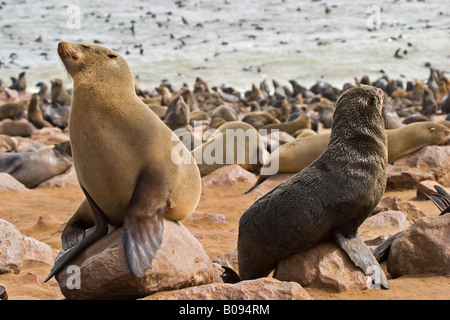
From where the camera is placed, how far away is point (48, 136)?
12.8m

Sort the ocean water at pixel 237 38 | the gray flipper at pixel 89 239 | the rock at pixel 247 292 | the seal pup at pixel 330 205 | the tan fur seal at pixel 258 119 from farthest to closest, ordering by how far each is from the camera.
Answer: the ocean water at pixel 237 38
the tan fur seal at pixel 258 119
the seal pup at pixel 330 205
the gray flipper at pixel 89 239
the rock at pixel 247 292

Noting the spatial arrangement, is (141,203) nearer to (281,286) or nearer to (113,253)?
(113,253)

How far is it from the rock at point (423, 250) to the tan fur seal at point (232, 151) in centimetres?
480

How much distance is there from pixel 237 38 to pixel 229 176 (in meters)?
33.3

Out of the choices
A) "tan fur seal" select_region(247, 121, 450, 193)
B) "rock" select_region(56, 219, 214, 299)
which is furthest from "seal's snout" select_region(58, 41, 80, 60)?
"tan fur seal" select_region(247, 121, 450, 193)

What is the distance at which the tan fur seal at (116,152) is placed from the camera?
3.37 metres

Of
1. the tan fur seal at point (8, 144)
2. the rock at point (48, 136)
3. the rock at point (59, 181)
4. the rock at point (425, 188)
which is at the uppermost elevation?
the rock at point (425, 188)

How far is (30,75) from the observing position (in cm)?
2934

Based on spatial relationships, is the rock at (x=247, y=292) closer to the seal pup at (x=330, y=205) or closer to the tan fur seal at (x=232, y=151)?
the seal pup at (x=330, y=205)

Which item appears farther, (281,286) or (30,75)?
(30,75)

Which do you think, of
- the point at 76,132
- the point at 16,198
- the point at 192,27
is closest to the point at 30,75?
the point at 192,27

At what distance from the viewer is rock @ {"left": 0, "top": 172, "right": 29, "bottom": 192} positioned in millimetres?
7734

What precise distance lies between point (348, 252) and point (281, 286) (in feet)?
2.26

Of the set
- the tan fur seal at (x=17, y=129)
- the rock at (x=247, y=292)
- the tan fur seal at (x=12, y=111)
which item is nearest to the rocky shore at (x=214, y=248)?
the rock at (x=247, y=292)
